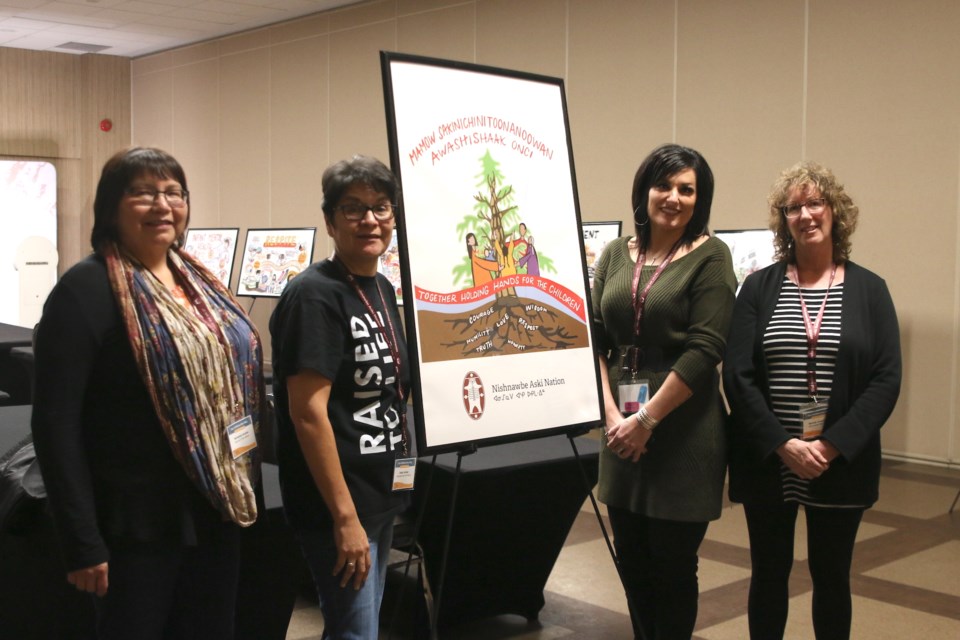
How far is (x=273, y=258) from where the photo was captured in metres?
10.4

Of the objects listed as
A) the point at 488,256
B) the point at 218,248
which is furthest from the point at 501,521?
the point at 218,248

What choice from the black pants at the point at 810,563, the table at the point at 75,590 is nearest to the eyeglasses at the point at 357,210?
the table at the point at 75,590

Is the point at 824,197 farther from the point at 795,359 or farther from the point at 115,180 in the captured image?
the point at 115,180

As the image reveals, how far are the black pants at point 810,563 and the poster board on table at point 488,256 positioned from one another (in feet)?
1.75

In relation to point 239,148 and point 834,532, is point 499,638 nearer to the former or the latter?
point 834,532

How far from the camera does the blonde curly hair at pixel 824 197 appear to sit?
2.60 m

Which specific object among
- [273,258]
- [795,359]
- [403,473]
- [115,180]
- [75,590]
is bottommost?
[75,590]

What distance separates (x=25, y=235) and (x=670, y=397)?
12.1m

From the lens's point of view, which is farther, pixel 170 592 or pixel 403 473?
pixel 403 473

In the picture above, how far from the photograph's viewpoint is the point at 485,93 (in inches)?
99.3

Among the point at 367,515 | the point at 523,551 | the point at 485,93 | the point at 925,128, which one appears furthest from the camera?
the point at 925,128

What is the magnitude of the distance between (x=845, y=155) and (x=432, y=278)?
197 inches

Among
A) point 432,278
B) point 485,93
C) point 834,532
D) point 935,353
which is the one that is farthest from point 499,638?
point 935,353

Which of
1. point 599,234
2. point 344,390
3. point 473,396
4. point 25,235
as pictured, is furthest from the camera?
point 25,235
